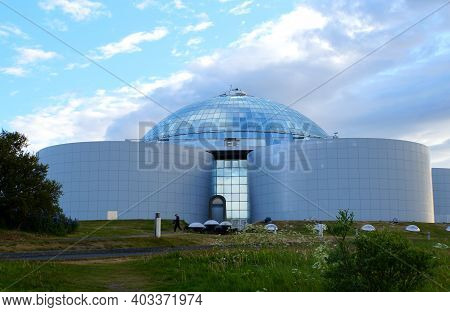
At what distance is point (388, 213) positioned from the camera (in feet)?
228

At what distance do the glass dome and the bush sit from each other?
6618 cm

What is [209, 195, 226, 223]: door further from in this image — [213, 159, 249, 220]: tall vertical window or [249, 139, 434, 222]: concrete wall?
[249, 139, 434, 222]: concrete wall

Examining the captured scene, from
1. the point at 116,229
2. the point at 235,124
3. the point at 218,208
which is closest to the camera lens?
the point at 116,229

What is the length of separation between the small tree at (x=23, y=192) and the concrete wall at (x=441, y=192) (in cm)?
7305

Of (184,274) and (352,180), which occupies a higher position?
(352,180)

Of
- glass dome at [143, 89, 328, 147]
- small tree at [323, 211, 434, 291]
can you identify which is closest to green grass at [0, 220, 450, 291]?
small tree at [323, 211, 434, 291]

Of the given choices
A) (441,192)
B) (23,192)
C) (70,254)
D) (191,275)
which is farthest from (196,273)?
(441,192)

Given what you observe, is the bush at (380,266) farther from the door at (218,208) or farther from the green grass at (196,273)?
the door at (218,208)

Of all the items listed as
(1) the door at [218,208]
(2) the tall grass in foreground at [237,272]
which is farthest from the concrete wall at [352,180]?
(2) the tall grass in foreground at [237,272]

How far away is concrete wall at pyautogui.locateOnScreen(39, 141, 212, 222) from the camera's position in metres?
69.9

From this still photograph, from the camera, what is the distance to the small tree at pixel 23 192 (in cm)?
3475

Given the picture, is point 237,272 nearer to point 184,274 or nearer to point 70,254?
point 184,274

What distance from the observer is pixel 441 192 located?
9381 centimetres

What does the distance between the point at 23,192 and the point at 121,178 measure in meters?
35.0
